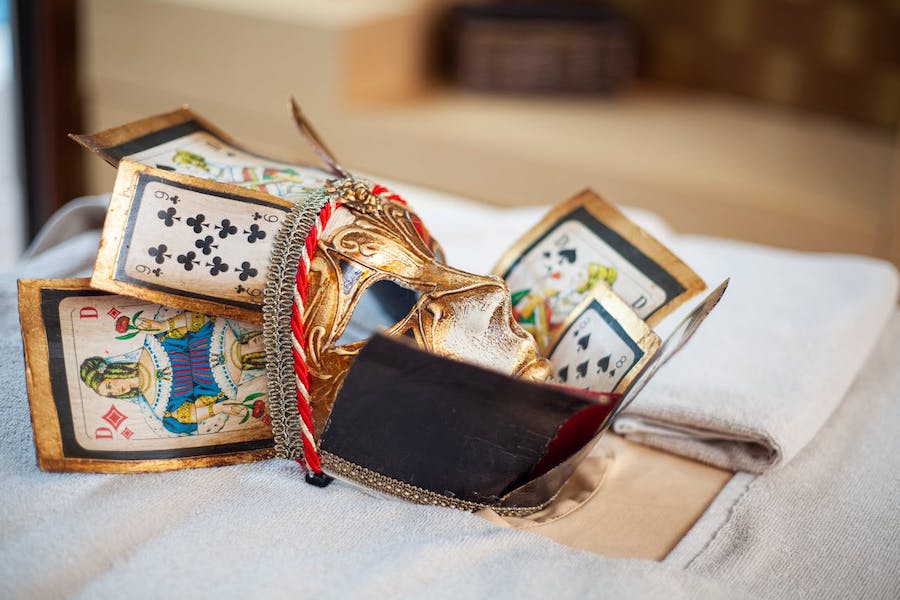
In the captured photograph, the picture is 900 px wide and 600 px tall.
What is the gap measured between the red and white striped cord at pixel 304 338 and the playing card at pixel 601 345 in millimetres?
234

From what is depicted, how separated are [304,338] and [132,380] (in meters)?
0.15

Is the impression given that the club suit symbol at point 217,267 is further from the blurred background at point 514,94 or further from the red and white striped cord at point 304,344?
the blurred background at point 514,94

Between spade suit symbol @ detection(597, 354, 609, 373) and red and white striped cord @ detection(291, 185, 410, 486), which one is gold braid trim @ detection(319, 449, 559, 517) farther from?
spade suit symbol @ detection(597, 354, 609, 373)

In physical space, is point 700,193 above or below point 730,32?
below

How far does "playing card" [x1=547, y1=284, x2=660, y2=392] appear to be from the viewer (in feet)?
2.74

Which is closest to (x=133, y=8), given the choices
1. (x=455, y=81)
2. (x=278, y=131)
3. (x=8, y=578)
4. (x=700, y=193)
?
(x=278, y=131)

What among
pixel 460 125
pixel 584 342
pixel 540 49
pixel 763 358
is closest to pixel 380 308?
pixel 584 342

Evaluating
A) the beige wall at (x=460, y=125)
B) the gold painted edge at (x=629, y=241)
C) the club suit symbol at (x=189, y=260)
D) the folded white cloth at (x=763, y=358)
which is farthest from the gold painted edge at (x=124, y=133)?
the beige wall at (x=460, y=125)

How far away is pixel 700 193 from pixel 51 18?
163 centimetres

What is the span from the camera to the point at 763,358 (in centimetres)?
107

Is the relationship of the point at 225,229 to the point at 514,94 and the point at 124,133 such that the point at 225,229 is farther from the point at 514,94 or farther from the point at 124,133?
the point at 514,94

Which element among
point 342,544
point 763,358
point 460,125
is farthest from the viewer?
point 460,125

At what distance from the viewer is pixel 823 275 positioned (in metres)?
1.28

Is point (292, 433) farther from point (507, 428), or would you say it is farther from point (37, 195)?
point (37, 195)
